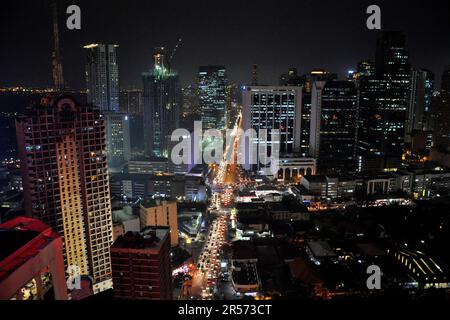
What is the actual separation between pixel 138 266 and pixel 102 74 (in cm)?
1333

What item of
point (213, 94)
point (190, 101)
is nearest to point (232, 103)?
point (190, 101)

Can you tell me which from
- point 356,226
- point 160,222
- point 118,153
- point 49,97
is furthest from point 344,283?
point 118,153

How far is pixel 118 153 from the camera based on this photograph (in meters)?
16.5

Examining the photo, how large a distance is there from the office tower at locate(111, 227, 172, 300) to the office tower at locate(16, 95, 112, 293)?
6.92 ft

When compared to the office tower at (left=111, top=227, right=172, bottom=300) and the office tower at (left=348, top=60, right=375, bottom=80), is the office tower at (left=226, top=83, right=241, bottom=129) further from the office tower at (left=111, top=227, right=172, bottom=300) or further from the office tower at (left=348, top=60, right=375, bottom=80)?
the office tower at (left=111, top=227, right=172, bottom=300)

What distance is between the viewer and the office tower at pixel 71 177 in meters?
6.28

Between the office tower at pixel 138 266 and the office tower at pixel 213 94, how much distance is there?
17.5 metres

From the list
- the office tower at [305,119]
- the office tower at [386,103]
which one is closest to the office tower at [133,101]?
the office tower at [305,119]

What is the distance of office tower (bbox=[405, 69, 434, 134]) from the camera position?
716 inches

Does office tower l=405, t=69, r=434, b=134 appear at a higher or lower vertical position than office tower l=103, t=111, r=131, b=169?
higher

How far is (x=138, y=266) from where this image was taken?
15.8ft

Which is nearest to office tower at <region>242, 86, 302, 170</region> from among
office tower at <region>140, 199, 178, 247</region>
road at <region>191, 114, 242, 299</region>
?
road at <region>191, 114, 242, 299</region>

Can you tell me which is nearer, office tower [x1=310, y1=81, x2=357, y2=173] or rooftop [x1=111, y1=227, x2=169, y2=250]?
rooftop [x1=111, y1=227, x2=169, y2=250]
